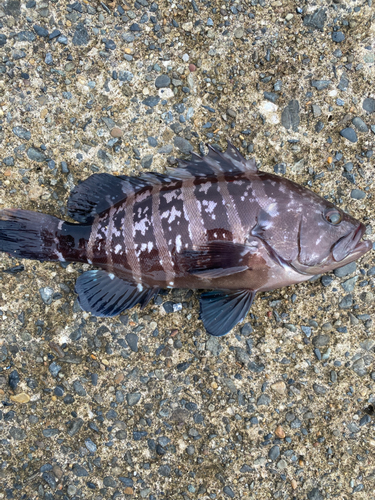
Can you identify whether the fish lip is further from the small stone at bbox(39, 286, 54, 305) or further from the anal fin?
the small stone at bbox(39, 286, 54, 305)

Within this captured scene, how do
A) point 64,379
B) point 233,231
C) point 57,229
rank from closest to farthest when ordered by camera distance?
1. point 233,231
2. point 57,229
3. point 64,379

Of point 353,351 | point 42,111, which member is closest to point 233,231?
point 353,351

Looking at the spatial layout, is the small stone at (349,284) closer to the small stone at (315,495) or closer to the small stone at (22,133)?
the small stone at (315,495)

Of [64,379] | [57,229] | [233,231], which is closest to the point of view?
[233,231]

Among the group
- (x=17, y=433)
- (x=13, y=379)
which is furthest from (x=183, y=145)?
(x=17, y=433)

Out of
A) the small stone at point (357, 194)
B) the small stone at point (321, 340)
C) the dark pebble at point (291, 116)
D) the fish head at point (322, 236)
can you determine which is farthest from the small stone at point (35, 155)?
the small stone at point (321, 340)

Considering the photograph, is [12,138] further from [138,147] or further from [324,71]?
[324,71]

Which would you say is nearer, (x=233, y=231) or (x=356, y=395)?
(x=233, y=231)

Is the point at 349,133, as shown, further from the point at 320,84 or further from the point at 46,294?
the point at 46,294
